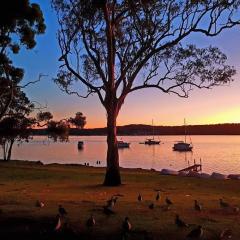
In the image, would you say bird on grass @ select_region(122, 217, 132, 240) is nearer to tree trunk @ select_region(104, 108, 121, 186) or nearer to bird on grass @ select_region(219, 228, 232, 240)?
bird on grass @ select_region(219, 228, 232, 240)

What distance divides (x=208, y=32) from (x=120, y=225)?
49.5 feet

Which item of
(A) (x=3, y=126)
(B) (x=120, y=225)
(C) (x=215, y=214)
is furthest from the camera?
(A) (x=3, y=126)

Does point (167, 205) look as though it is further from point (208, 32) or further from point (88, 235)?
point (208, 32)

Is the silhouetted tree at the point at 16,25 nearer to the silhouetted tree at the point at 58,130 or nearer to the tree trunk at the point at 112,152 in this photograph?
the tree trunk at the point at 112,152

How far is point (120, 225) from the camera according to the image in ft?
42.4

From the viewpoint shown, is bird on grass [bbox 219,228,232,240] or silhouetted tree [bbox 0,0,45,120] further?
silhouetted tree [bbox 0,0,45,120]

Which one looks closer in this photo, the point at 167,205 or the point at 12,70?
the point at 167,205

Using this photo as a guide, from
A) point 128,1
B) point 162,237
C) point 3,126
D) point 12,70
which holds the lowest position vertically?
point 162,237

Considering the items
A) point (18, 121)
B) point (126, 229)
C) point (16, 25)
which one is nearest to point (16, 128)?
point (18, 121)

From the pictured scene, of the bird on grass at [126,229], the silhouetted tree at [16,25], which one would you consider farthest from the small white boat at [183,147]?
the bird on grass at [126,229]

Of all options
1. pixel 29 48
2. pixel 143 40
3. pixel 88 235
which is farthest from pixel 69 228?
pixel 29 48

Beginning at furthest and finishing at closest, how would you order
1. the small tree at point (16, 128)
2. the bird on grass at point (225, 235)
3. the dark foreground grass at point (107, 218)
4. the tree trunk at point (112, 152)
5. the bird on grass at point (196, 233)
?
the small tree at point (16, 128) → the tree trunk at point (112, 152) → the dark foreground grass at point (107, 218) → the bird on grass at point (225, 235) → the bird on grass at point (196, 233)

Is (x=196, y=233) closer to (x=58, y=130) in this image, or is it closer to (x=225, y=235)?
(x=225, y=235)

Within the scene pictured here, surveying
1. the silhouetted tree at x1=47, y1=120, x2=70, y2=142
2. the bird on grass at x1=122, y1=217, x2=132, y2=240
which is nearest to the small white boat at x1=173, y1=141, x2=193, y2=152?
the silhouetted tree at x1=47, y1=120, x2=70, y2=142
